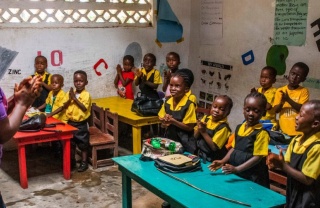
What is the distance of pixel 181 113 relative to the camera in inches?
168

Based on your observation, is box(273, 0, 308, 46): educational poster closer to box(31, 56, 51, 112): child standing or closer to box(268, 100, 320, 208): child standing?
box(268, 100, 320, 208): child standing

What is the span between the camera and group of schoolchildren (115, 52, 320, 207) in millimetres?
2697

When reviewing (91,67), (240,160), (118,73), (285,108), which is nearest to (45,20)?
(91,67)

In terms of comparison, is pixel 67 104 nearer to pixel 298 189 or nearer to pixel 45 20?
pixel 45 20

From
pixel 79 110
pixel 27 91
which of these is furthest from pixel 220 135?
pixel 79 110

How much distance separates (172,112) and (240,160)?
1.22 m

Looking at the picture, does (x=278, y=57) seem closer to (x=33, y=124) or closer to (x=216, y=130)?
(x=216, y=130)

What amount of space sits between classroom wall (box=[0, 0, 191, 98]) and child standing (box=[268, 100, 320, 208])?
427cm

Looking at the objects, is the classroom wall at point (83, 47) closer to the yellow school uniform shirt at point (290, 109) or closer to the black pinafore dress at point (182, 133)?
the black pinafore dress at point (182, 133)

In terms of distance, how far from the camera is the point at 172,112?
170 inches

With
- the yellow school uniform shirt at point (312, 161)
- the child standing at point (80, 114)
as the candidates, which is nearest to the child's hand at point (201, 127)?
the yellow school uniform shirt at point (312, 161)

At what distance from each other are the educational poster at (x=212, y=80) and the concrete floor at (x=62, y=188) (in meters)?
2.36

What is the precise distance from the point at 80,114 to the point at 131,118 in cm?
66

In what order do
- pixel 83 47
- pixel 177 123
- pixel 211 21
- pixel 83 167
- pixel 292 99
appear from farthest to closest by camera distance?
pixel 211 21 → pixel 83 47 → pixel 83 167 → pixel 292 99 → pixel 177 123
